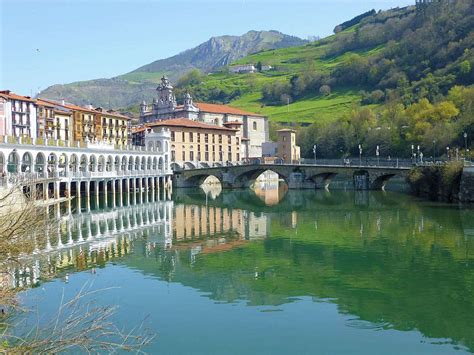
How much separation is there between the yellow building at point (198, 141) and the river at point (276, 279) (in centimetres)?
5136

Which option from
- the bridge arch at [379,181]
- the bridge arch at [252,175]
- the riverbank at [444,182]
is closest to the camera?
A: the riverbank at [444,182]

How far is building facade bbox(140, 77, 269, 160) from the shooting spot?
12418 cm

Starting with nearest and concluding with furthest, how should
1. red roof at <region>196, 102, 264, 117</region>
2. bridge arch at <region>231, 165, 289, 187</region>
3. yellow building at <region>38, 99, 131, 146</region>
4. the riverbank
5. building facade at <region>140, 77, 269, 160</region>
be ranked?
1. the riverbank
2. bridge arch at <region>231, 165, 289, 187</region>
3. yellow building at <region>38, 99, 131, 146</region>
4. building facade at <region>140, 77, 269, 160</region>
5. red roof at <region>196, 102, 264, 117</region>

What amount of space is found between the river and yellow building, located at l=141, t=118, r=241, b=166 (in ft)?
168

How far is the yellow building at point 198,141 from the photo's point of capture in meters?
101

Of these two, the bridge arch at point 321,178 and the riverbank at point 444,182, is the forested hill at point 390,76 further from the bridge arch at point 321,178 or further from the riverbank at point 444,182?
the riverbank at point 444,182

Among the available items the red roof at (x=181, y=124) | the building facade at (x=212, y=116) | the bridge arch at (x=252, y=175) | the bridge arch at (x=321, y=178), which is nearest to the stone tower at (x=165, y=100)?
the building facade at (x=212, y=116)

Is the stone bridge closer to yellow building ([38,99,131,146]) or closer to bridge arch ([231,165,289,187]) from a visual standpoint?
bridge arch ([231,165,289,187])

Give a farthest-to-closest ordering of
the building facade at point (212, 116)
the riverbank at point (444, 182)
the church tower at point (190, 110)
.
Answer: the building facade at point (212, 116) < the church tower at point (190, 110) < the riverbank at point (444, 182)

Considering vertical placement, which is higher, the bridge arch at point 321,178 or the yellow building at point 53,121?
the yellow building at point 53,121

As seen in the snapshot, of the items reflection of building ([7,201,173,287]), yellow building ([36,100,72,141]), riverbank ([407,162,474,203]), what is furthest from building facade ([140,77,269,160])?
reflection of building ([7,201,173,287])

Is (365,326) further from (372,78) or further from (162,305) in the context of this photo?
(372,78)

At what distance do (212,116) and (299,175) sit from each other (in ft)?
144

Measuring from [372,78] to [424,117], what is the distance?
66498 millimetres
